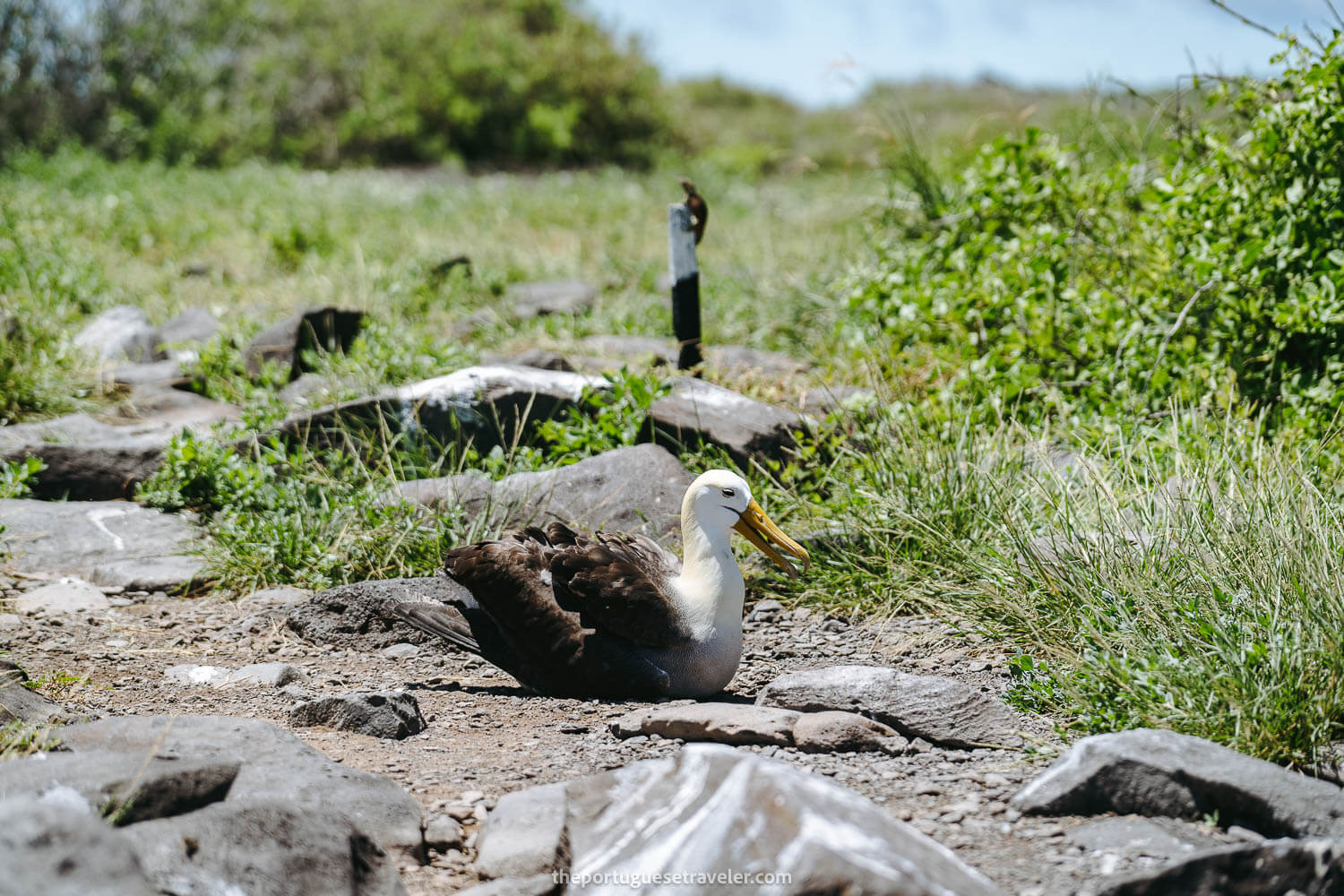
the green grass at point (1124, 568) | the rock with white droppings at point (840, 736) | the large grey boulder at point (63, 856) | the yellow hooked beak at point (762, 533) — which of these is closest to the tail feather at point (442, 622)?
the yellow hooked beak at point (762, 533)

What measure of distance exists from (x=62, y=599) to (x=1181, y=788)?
4334 millimetres

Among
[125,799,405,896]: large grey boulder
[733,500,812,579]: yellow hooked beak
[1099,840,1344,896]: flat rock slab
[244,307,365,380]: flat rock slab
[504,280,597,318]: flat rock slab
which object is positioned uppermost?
[504,280,597,318]: flat rock slab

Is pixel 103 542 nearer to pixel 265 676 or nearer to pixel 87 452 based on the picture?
pixel 87 452

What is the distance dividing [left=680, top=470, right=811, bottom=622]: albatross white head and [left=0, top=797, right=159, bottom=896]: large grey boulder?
1954 millimetres

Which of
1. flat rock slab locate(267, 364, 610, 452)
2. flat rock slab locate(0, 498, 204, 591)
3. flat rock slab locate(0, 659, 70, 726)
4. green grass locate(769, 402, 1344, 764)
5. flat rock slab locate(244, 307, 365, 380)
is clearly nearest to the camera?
green grass locate(769, 402, 1344, 764)

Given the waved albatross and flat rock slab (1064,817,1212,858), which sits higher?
the waved albatross

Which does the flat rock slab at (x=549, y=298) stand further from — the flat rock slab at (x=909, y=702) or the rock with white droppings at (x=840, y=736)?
the rock with white droppings at (x=840, y=736)

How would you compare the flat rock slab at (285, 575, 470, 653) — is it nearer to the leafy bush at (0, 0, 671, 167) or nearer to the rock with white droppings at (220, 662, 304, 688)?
the rock with white droppings at (220, 662, 304, 688)

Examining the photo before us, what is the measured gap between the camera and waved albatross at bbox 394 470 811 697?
373 cm

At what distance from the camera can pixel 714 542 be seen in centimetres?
378

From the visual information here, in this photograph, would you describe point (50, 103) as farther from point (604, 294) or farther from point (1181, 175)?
point (1181, 175)

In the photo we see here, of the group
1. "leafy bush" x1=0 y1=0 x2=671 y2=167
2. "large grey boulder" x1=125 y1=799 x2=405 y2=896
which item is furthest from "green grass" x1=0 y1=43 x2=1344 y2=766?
"leafy bush" x1=0 y1=0 x2=671 y2=167

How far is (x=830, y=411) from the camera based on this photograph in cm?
579

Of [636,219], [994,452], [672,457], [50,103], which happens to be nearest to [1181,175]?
[994,452]
